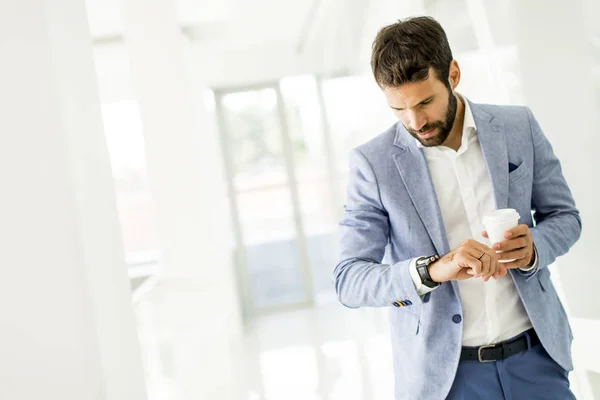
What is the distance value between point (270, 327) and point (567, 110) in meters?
5.28

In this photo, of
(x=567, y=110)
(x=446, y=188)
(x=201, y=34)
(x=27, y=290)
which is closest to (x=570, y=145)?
(x=567, y=110)

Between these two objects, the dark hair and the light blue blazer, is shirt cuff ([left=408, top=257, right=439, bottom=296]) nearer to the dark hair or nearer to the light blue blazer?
the light blue blazer

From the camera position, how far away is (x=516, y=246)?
4.24ft

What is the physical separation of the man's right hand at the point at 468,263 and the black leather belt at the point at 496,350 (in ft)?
0.84

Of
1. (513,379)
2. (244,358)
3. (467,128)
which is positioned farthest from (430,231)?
(244,358)

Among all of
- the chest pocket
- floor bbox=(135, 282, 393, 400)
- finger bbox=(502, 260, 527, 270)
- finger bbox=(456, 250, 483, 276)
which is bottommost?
floor bbox=(135, 282, 393, 400)

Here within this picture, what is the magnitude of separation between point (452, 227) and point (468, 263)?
1.07ft

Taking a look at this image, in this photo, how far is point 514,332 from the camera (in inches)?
56.7

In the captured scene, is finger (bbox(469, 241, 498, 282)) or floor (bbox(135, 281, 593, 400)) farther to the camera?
floor (bbox(135, 281, 593, 400))

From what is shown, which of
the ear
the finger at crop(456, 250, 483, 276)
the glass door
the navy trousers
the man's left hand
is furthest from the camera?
the glass door

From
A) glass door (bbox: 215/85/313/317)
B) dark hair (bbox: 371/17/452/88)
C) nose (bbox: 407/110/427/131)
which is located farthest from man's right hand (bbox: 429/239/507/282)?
glass door (bbox: 215/85/313/317)

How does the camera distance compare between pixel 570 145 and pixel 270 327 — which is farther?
pixel 270 327

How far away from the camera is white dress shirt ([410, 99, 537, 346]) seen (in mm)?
1444

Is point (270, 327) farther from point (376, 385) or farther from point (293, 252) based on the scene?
point (376, 385)
